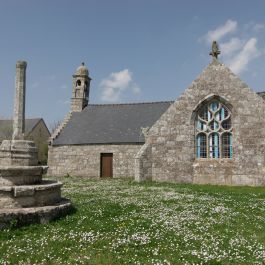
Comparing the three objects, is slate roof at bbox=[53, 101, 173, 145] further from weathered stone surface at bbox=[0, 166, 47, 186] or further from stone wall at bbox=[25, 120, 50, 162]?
weathered stone surface at bbox=[0, 166, 47, 186]

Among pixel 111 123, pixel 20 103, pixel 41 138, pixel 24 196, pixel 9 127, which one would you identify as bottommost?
pixel 24 196

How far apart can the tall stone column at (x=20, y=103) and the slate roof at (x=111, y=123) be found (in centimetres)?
1561

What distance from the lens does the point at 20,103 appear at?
8.59 meters

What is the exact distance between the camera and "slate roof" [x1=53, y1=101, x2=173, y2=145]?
2492 cm

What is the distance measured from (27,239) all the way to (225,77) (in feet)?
47.6

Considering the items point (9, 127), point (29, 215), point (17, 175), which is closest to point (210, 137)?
point (17, 175)

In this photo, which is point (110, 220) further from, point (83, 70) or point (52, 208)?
point (83, 70)

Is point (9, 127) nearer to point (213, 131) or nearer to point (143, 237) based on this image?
point (213, 131)

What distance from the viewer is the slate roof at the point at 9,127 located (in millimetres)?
43281

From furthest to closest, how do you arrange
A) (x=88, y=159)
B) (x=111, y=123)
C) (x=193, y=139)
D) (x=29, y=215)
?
(x=111, y=123) → (x=88, y=159) → (x=193, y=139) → (x=29, y=215)

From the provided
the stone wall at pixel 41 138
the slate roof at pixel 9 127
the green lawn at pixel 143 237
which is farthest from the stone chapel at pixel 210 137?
the slate roof at pixel 9 127

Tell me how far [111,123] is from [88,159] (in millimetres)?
3670

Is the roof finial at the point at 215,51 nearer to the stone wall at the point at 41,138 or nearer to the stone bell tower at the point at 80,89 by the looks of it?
the stone bell tower at the point at 80,89

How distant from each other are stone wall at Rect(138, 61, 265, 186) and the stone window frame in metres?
0.19
